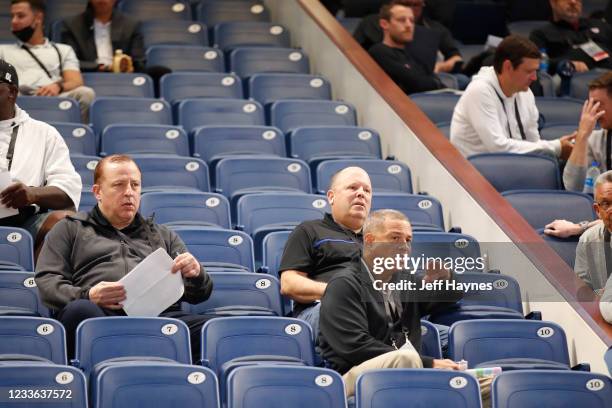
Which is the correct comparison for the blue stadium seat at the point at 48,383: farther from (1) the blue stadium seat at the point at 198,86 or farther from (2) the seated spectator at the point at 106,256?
(1) the blue stadium seat at the point at 198,86

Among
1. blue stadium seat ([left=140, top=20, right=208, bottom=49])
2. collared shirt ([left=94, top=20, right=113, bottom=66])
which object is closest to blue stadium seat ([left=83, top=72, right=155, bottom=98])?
collared shirt ([left=94, top=20, right=113, bottom=66])

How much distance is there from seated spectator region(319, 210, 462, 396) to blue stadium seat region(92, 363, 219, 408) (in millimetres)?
539

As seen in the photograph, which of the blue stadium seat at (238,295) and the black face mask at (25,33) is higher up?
the black face mask at (25,33)

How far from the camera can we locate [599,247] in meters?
5.21

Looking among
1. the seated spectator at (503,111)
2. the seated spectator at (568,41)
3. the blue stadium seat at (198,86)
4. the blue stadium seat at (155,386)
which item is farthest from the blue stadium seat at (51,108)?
the seated spectator at (568,41)

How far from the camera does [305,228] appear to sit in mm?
5129

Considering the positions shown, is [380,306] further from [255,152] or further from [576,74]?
[576,74]

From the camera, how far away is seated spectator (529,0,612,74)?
8500 millimetres

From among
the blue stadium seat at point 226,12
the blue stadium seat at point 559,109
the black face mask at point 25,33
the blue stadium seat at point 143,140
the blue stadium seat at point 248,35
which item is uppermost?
the black face mask at point 25,33

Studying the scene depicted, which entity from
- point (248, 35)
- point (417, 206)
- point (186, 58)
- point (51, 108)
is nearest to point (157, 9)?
point (248, 35)

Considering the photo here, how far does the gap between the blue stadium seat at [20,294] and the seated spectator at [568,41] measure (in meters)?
4.56

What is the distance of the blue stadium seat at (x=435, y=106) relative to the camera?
7461 millimetres

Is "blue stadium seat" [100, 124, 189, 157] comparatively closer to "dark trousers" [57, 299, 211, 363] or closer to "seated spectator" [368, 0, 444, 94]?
"seated spectator" [368, 0, 444, 94]

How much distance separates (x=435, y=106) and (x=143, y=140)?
183 cm
